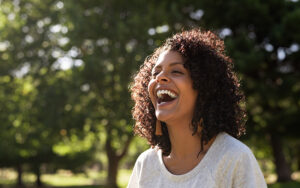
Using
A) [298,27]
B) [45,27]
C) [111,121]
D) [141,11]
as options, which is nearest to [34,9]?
[45,27]

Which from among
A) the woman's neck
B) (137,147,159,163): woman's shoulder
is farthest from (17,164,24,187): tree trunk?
the woman's neck

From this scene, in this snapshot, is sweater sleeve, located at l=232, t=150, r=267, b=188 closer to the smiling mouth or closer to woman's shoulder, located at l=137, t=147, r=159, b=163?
the smiling mouth

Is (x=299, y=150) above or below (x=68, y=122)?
below

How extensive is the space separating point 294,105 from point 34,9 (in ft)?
41.2

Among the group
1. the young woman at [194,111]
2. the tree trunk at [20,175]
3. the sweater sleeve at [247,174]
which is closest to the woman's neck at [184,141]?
the young woman at [194,111]

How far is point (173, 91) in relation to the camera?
6.36ft

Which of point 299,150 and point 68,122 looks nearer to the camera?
point 68,122

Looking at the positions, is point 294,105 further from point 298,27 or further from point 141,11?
point 141,11

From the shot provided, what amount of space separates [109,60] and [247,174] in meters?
13.6

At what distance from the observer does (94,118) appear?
1475cm

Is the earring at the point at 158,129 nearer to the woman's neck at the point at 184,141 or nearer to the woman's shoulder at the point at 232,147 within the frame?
the woman's neck at the point at 184,141

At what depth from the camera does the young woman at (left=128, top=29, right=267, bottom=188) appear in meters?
1.86

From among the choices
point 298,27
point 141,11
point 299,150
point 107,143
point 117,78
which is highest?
point 141,11

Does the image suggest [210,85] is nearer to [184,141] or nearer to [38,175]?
[184,141]
